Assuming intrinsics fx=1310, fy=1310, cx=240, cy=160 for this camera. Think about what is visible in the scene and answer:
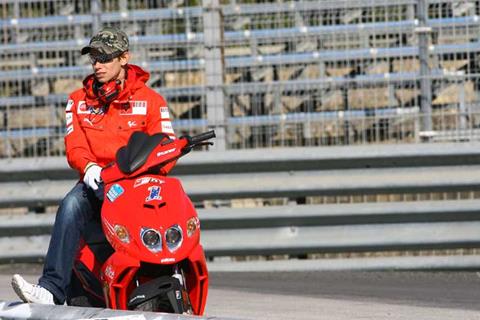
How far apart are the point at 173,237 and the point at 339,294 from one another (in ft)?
10.7

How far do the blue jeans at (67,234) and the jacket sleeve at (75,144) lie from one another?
12 centimetres

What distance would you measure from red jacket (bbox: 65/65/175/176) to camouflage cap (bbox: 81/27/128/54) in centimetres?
16

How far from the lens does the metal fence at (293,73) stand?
35.0ft

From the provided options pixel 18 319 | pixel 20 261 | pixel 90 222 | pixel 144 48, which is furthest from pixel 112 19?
pixel 18 319

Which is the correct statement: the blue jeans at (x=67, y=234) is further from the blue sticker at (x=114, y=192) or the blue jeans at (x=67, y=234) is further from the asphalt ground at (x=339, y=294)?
the asphalt ground at (x=339, y=294)

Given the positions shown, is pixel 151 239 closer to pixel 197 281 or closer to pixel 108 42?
pixel 197 281

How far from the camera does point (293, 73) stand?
36.5ft

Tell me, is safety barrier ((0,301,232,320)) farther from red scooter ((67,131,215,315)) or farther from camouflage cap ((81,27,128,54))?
camouflage cap ((81,27,128,54))

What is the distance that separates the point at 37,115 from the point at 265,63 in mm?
2046

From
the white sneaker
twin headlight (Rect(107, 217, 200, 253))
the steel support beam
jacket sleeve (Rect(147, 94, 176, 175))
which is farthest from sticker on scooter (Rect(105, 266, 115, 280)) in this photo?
the steel support beam

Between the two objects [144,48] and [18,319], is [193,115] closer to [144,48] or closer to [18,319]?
[144,48]

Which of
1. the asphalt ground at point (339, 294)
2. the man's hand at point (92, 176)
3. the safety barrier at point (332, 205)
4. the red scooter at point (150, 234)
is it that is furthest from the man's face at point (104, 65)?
the safety barrier at point (332, 205)

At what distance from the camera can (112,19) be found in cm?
1145

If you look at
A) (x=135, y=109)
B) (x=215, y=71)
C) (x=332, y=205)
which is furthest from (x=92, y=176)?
(x=215, y=71)
